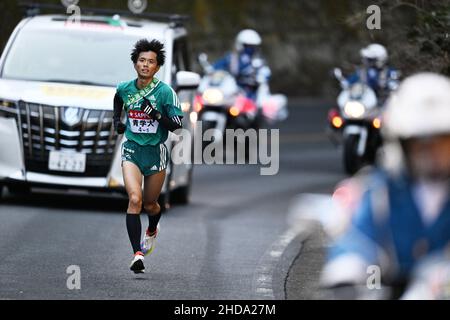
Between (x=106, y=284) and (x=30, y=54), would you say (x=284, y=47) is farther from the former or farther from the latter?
(x=106, y=284)

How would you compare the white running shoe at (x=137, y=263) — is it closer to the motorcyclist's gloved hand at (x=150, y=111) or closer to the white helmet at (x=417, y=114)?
the motorcyclist's gloved hand at (x=150, y=111)

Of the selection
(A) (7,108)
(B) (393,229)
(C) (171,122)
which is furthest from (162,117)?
(B) (393,229)

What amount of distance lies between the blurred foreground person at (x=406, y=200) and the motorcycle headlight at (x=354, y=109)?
56.2 ft

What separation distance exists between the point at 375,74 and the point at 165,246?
10.4 meters

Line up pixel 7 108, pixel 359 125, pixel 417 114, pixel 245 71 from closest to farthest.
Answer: pixel 417 114 < pixel 7 108 < pixel 359 125 < pixel 245 71

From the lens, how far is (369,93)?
22.6 meters

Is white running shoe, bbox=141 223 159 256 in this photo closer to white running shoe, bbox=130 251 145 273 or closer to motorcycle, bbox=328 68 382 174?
white running shoe, bbox=130 251 145 273

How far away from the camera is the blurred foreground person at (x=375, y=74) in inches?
881

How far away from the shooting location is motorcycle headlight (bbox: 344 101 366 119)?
22.1 meters

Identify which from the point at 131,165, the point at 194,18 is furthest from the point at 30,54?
the point at 194,18

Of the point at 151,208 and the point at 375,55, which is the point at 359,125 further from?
the point at 151,208

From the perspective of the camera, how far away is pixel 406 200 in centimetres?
493

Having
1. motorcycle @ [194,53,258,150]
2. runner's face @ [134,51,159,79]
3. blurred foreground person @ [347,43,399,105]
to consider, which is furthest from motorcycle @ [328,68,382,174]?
runner's face @ [134,51,159,79]
